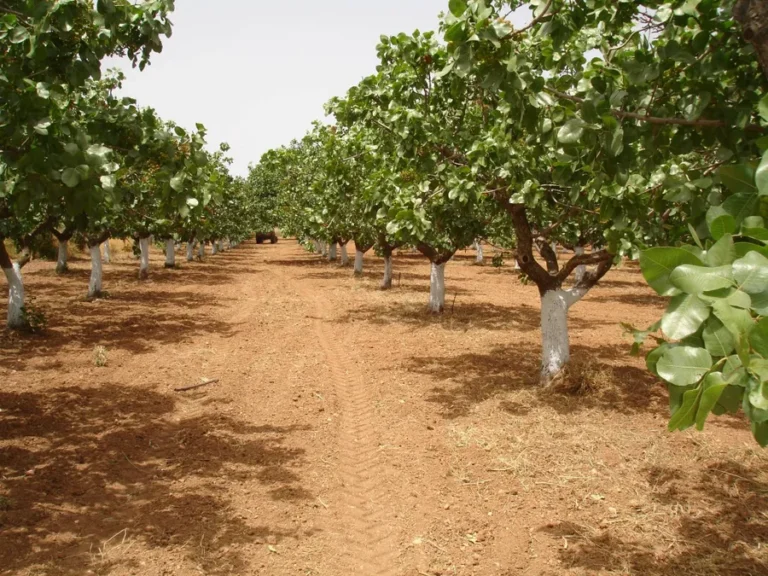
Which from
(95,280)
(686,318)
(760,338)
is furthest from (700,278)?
(95,280)

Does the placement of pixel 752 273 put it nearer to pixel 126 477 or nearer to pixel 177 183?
pixel 177 183

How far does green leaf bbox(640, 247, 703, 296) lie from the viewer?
1.71 meters

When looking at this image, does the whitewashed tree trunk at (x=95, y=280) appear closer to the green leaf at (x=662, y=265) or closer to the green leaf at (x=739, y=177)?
the green leaf at (x=739, y=177)

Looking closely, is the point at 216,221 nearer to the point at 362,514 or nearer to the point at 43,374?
the point at 43,374

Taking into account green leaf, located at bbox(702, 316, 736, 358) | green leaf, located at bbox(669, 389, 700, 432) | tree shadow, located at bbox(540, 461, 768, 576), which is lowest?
tree shadow, located at bbox(540, 461, 768, 576)

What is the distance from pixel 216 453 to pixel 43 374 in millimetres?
4984

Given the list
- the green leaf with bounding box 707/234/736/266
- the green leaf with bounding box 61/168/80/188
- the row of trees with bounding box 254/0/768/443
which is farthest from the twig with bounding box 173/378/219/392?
the green leaf with bounding box 707/234/736/266

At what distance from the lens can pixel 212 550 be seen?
4.72 meters

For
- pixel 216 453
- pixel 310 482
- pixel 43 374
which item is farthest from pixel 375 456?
pixel 43 374

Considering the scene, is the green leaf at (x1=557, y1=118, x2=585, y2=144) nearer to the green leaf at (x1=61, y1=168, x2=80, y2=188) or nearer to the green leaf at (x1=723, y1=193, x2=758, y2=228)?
the green leaf at (x1=723, y1=193, x2=758, y2=228)

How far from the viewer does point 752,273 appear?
1547mm

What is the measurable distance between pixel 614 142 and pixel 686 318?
1.72 m

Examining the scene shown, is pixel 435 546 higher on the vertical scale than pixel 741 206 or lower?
lower

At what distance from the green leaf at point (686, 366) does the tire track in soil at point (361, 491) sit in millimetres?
3537
